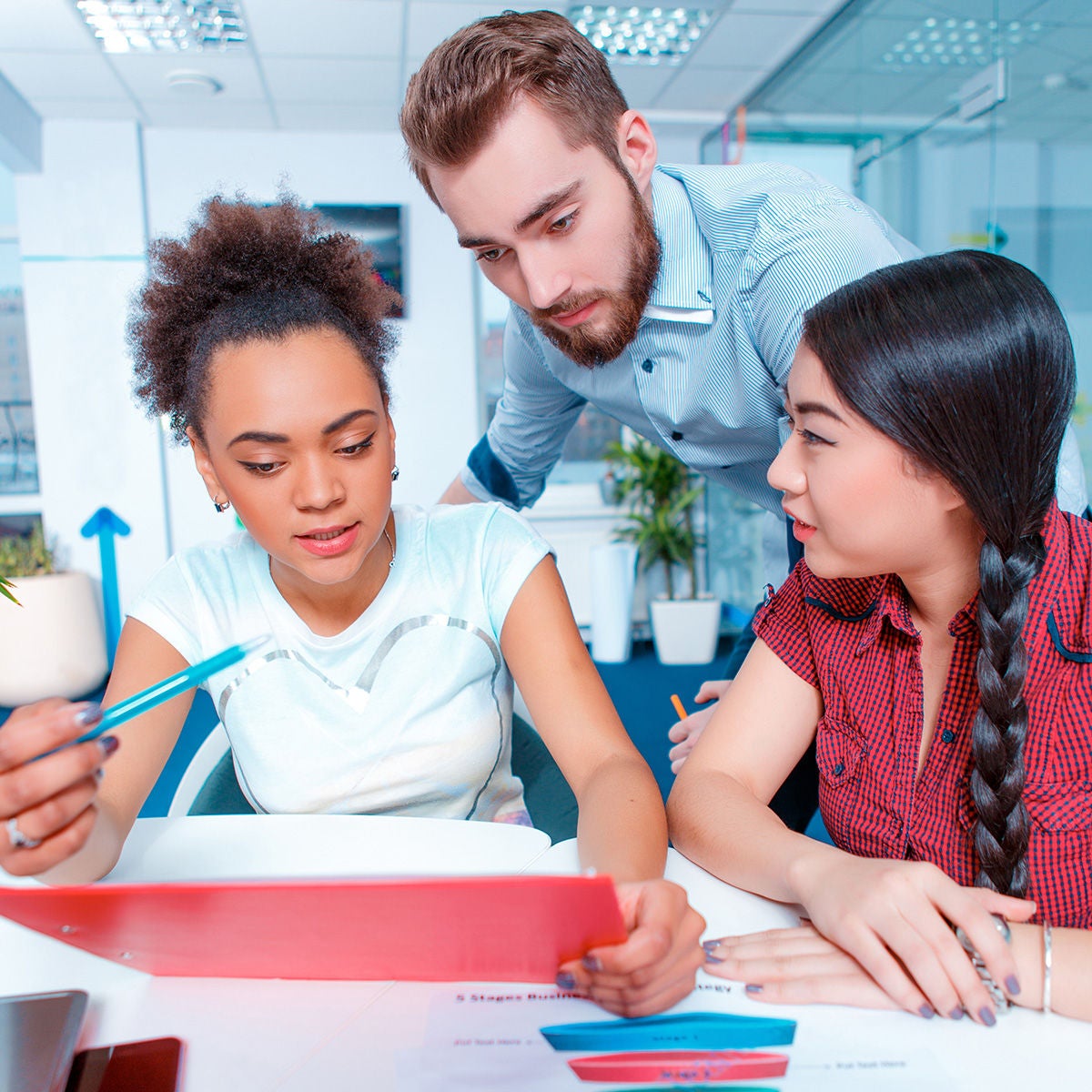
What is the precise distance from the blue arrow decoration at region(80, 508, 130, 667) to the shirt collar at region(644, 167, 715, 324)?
4635 mm

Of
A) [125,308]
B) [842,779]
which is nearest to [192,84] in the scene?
[125,308]

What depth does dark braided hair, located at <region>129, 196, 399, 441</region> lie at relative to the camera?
1194 millimetres

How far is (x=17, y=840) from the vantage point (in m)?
0.79

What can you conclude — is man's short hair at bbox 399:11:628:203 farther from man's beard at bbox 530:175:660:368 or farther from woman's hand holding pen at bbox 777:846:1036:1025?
woman's hand holding pen at bbox 777:846:1036:1025

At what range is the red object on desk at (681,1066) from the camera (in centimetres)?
59

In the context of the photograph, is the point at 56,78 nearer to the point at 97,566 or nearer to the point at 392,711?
the point at 97,566

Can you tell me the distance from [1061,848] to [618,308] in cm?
102

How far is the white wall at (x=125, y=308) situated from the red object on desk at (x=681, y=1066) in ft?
15.8

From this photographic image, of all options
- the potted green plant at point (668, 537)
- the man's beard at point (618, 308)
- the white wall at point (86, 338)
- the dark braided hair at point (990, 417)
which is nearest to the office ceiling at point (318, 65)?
the white wall at point (86, 338)

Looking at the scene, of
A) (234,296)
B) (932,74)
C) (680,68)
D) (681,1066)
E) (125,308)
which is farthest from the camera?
(125,308)

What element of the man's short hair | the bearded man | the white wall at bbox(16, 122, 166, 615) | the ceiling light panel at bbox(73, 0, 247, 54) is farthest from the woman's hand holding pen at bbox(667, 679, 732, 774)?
the white wall at bbox(16, 122, 166, 615)

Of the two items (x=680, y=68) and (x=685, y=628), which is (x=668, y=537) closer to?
(x=685, y=628)

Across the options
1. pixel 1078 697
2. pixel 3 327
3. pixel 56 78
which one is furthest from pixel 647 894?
pixel 3 327

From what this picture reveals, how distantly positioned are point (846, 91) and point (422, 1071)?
4256mm
